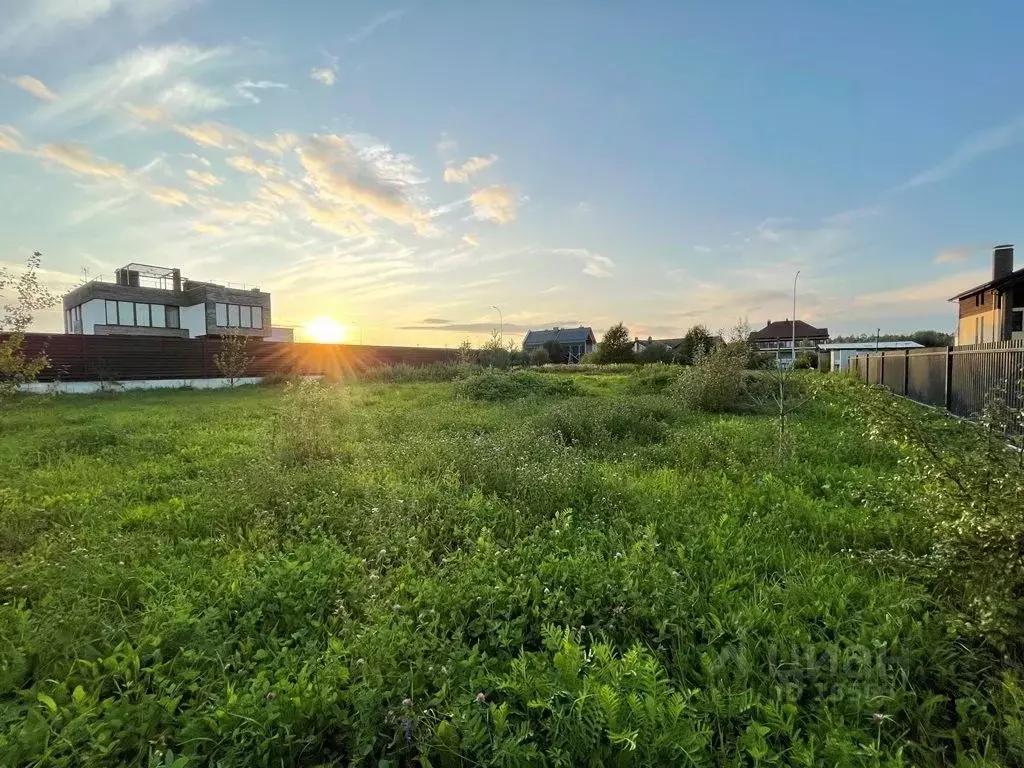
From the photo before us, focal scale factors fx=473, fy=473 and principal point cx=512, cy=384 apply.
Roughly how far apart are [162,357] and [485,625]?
22676 millimetres

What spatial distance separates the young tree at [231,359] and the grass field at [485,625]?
1660cm

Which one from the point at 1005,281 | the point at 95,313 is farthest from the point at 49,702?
the point at 95,313

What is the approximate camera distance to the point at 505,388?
49.4 feet

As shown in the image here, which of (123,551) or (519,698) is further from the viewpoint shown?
(123,551)

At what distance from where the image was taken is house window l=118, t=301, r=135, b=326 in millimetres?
35281

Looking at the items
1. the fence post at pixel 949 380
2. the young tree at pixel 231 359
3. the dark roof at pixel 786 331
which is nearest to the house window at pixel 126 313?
the young tree at pixel 231 359

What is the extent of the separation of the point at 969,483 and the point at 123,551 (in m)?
5.54

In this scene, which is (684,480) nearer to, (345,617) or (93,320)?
(345,617)

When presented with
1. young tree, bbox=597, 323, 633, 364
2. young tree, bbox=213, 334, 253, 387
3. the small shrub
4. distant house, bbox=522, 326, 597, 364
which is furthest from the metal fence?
distant house, bbox=522, 326, 597, 364

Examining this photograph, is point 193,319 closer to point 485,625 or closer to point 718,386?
point 718,386

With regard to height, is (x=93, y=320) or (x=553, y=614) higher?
(x=93, y=320)

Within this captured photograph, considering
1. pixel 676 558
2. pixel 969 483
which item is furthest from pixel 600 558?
pixel 969 483

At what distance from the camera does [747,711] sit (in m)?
1.99

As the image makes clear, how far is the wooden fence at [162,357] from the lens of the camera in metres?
17.2
